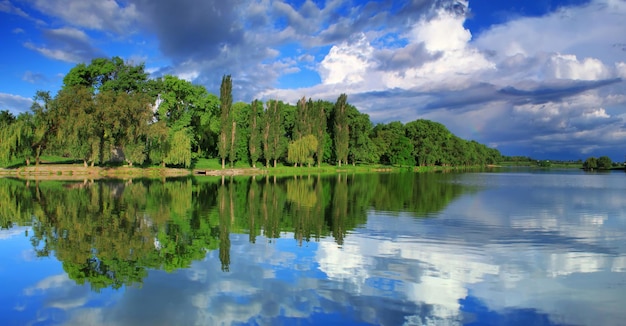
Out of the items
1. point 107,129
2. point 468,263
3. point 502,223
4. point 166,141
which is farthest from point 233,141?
point 468,263

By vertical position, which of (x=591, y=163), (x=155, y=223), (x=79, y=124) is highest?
(x=79, y=124)

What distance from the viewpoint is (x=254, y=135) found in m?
67.6

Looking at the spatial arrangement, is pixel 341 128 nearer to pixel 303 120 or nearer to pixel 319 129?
pixel 319 129

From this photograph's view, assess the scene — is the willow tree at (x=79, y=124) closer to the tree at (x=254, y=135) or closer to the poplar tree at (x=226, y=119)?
the poplar tree at (x=226, y=119)

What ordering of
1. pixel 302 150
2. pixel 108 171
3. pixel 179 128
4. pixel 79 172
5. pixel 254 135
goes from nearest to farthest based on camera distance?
pixel 79 172 < pixel 108 171 < pixel 179 128 < pixel 254 135 < pixel 302 150

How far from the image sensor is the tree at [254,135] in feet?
221

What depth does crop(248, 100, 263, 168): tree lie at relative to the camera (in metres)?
67.5

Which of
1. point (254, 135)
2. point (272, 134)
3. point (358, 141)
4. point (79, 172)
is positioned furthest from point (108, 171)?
point (358, 141)

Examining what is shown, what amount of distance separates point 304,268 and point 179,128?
53.2 meters

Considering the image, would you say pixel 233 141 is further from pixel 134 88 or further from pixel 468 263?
pixel 468 263

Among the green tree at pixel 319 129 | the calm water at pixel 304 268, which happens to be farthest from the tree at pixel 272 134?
the calm water at pixel 304 268

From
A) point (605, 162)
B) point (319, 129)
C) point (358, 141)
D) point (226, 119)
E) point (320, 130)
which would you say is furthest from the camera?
point (605, 162)

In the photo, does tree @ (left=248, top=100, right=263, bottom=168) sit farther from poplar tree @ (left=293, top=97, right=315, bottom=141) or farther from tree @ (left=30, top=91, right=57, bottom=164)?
tree @ (left=30, top=91, right=57, bottom=164)

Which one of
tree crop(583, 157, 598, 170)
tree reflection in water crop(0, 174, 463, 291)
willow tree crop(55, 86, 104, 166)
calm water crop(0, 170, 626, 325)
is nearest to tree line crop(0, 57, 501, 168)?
willow tree crop(55, 86, 104, 166)
